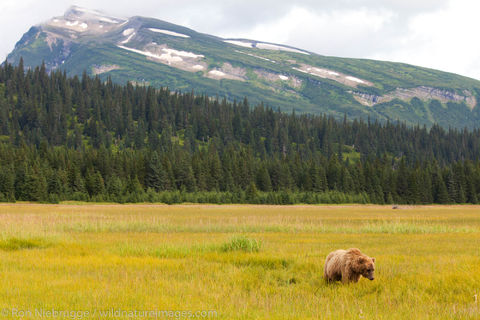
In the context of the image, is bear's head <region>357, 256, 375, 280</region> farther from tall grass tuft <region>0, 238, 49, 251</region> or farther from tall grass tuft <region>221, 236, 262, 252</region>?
tall grass tuft <region>0, 238, 49, 251</region>

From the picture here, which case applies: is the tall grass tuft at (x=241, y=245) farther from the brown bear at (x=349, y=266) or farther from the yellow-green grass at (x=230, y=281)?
the brown bear at (x=349, y=266)

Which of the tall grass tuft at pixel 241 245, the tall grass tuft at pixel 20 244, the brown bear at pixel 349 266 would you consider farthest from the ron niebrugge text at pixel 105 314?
the tall grass tuft at pixel 20 244

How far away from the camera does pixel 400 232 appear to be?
3506cm

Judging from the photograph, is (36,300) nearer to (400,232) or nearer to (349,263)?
(349,263)

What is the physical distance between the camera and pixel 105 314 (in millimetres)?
10320

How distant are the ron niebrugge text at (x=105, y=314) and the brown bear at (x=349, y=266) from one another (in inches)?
196

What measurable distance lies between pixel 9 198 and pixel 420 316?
343 ft

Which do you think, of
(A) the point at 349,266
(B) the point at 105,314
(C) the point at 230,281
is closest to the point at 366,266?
(A) the point at 349,266

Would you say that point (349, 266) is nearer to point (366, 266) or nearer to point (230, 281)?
point (366, 266)

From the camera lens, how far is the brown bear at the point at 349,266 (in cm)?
1321

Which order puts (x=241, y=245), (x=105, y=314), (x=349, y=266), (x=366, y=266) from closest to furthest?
(x=105, y=314), (x=366, y=266), (x=349, y=266), (x=241, y=245)

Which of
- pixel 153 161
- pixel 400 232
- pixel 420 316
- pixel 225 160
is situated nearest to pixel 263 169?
pixel 225 160

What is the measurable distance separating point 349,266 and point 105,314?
Answer: 7.57m

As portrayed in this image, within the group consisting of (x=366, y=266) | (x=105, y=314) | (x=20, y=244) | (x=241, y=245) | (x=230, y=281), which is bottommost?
(x=20, y=244)
